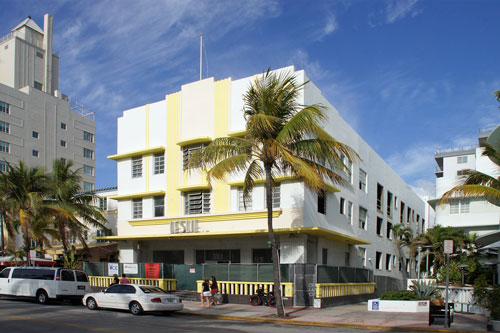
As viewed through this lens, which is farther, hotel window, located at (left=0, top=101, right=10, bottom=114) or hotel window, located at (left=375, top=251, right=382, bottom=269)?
hotel window, located at (left=0, top=101, right=10, bottom=114)

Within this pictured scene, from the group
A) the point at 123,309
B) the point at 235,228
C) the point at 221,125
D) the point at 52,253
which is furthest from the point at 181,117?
the point at 52,253

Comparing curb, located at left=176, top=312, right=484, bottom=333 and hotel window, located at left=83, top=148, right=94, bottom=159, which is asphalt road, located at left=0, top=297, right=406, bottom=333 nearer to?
curb, located at left=176, top=312, right=484, bottom=333

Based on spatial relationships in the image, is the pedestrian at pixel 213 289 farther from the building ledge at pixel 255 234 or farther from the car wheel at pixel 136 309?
the car wheel at pixel 136 309

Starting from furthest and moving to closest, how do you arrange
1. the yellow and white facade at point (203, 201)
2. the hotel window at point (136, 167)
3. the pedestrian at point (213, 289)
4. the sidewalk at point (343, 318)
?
1. the hotel window at point (136, 167)
2. the yellow and white facade at point (203, 201)
3. the pedestrian at point (213, 289)
4. the sidewalk at point (343, 318)

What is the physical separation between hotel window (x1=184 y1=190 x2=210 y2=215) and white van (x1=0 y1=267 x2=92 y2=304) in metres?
7.76

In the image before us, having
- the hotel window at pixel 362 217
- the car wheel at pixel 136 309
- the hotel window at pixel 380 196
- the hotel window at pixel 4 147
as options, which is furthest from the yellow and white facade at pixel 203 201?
the hotel window at pixel 4 147

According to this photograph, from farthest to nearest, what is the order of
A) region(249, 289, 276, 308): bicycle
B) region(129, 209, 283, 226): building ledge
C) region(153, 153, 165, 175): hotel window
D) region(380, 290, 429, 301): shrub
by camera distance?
region(153, 153, 165, 175): hotel window, region(129, 209, 283, 226): building ledge, region(249, 289, 276, 308): bicycle, region(380, 290, 429, 301): shrub

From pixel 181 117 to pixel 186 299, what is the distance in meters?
11.1

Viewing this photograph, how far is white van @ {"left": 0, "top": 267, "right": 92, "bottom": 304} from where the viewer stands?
2252 centimetres

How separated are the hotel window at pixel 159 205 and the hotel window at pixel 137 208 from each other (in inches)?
56.2

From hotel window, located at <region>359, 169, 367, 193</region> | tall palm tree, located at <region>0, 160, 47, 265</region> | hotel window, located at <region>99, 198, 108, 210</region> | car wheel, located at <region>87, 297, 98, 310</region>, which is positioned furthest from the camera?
hotel window, located at <region>99, 198, 108, 210</region>

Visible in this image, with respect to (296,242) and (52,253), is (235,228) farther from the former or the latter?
(52,253)

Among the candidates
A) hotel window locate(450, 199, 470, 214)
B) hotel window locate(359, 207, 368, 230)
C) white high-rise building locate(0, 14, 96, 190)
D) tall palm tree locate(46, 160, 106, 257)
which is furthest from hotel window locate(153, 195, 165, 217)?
white high-rise building locate(0, 14, 96, 190)

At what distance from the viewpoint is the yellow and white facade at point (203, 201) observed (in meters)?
26.0
